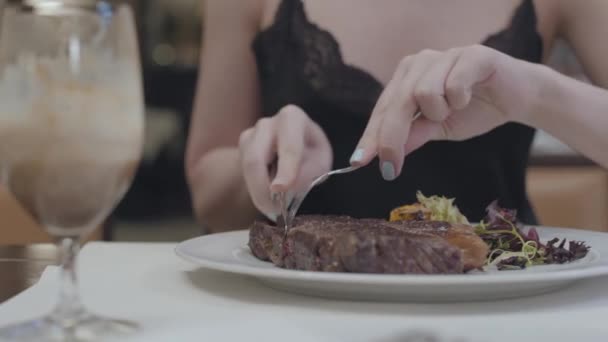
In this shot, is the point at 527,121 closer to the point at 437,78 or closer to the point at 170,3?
the point at 437,78

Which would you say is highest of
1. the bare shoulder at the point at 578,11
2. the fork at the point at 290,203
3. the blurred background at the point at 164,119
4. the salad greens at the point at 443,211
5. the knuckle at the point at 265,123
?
the bare shoulder at the point at 578,11

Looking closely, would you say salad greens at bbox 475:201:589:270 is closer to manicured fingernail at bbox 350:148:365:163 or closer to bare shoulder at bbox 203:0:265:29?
manicured fingernail at bbox 350:148:365:163

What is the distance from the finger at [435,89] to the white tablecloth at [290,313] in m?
0.22

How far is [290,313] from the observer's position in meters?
0.59

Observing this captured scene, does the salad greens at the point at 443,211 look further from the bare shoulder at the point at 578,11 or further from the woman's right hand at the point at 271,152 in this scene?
the bare shoulder at the point at 578,11

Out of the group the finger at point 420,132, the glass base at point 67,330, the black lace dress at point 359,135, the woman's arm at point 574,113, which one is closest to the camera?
the glass base at point 67,330

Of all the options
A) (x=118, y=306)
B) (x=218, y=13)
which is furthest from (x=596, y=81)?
(x=118, y=306)

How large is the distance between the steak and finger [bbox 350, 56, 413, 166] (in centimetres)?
8

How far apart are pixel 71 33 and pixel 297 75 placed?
0.94 metres

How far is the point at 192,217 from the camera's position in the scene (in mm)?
4301

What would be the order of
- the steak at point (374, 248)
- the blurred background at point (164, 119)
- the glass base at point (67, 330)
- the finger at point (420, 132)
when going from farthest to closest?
Answer: the blurred background at point (164, 119) → the finger at point (420, 132) → the steak at point (374, 248) → the glass base at point (67, 330)

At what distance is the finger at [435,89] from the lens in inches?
30.9

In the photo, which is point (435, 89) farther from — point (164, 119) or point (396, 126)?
point (164, 119)

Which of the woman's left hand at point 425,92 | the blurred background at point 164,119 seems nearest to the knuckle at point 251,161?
the woman's left hand at point 425,92
